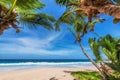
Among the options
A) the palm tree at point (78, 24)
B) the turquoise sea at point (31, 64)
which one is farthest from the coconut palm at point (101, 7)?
the turquoise sea at point (31, 64)

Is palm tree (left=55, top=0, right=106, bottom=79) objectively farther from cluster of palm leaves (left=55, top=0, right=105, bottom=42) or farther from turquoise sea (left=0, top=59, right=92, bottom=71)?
turquoise sea (left=0, top=59, right=92, bottom=71)

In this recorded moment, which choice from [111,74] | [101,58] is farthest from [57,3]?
[111,74]

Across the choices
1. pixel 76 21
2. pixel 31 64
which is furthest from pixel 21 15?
pixel 31 64

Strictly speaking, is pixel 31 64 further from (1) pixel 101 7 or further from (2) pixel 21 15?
(1) pixel 101 7

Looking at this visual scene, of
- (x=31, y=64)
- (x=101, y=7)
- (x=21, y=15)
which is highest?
(x=31, y=64)

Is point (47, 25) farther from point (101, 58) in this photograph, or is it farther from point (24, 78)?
point (24, 78)

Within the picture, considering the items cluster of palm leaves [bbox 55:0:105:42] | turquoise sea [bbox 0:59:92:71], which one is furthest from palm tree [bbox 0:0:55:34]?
turquoise sea [bbox 0:59:92:71]

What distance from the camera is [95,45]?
13.3 metres

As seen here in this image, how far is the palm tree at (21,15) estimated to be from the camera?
9.52m

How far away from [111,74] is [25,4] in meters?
7.10

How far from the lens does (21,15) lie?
1165cm

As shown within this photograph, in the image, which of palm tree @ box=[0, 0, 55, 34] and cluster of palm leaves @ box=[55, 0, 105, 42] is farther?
cluster of palm leaves @ box=[55, 0, 105, 42]

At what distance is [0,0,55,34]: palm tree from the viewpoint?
952 centimetres

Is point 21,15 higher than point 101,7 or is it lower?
higher
